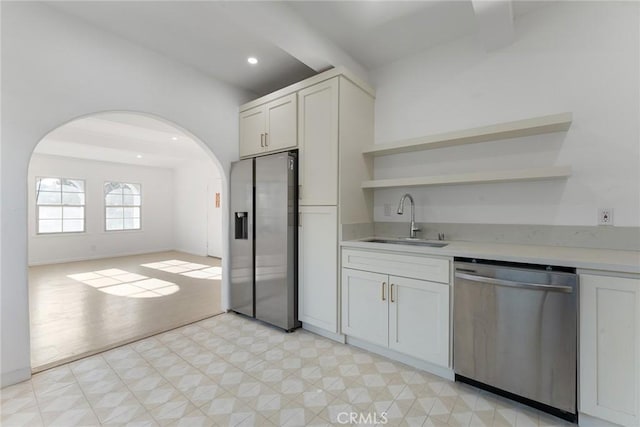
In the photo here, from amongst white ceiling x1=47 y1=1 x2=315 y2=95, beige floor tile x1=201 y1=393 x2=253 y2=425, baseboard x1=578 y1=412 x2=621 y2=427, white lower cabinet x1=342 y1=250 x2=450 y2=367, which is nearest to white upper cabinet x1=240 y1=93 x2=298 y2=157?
white ceiling x1=47 y1=1 x2=315 y2=95

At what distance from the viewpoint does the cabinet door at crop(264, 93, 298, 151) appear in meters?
2.77

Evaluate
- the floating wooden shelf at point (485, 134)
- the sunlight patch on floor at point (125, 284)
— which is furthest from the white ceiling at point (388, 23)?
the sunlight patch on floor at point (125, 284)

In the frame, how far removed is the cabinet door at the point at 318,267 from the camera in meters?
2.50

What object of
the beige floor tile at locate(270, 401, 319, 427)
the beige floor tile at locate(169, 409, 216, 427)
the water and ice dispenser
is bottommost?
the beige floor tile at locate(270, 401, 319, 427)

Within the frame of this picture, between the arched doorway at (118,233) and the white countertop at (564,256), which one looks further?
the arched doorway at (118,233)

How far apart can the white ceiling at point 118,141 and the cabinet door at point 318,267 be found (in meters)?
2.75

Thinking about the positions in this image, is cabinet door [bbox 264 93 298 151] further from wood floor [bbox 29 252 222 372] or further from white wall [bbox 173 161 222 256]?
white wall [bbox 173 161 222 256]

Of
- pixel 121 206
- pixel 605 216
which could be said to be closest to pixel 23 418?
pixel 605 216

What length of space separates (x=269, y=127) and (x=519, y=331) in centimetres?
275

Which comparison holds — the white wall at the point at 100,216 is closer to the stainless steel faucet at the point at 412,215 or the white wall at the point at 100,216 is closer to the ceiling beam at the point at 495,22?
the stainless steel faucet at the point at 412,215

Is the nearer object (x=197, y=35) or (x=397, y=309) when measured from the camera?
(x=397, y=309)

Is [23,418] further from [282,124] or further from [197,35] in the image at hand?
[197,35]

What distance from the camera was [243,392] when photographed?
5.90 ft

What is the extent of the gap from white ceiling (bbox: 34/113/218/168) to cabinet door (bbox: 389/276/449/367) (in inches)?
149
